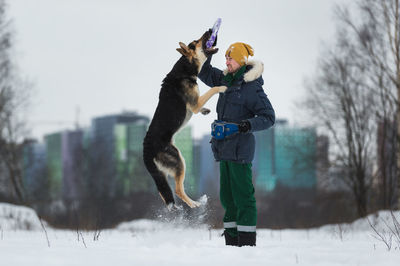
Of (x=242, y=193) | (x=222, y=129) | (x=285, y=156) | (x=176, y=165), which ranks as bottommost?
(x=285, y=156)

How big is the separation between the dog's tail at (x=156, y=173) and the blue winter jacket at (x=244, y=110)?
86 centimetres

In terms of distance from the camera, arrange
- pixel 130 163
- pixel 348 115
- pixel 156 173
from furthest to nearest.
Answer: pixel 130 163
pixel 348 115
pixel 156 173

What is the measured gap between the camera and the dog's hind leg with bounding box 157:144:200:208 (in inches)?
176

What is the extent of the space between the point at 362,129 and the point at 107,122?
56389 mm

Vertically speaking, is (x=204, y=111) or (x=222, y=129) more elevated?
(x=204, y=111)

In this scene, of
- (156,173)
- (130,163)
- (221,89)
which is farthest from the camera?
(130,163)

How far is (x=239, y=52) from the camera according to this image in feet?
17.2

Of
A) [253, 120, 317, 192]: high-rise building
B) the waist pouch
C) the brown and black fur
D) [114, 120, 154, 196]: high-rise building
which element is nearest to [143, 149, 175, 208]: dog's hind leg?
the brown and black fur

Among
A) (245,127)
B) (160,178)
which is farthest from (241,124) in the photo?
(160,178)

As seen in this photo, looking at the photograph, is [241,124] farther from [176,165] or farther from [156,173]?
[156,173]

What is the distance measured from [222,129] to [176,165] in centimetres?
75

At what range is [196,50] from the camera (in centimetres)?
471

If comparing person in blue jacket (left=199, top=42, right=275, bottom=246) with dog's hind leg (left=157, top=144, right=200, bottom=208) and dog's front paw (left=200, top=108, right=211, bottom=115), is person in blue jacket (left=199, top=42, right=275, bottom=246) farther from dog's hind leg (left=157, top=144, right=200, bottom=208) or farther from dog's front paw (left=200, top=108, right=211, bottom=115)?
dog's hind leg (left=157, top=144, right=200, bottom=208)

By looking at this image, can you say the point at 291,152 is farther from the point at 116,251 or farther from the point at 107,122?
the point at 107,122
